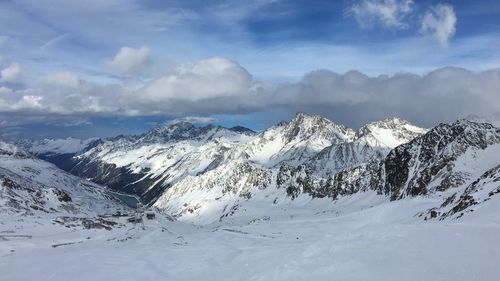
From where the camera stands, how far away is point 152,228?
443 ft

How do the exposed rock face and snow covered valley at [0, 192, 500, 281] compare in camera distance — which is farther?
the exposed rock face

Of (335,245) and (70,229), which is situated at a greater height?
(335,245)

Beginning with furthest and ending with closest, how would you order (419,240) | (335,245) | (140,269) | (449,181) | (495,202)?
Result: (449,181) → (495,202) → (140,269) → (335,245) → (419,240)

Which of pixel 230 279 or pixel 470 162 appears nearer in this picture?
pixel 230 279

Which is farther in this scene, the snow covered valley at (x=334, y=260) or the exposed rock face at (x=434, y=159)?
the exposed rock face at (x=434, y=159)

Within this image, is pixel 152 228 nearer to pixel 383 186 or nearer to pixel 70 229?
pixel 70 229

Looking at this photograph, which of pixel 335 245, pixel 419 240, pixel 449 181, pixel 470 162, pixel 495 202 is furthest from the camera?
pixel 470 162

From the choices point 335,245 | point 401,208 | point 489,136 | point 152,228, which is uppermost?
point 489,136

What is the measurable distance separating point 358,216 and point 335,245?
74.3 metres

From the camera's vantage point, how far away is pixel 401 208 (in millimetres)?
96125

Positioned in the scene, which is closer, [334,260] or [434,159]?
[334,260]

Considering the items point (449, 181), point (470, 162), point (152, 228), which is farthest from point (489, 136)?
point (152, 228)

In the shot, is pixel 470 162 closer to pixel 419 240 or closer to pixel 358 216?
pixel 358 216

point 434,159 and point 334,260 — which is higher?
point 434,159
